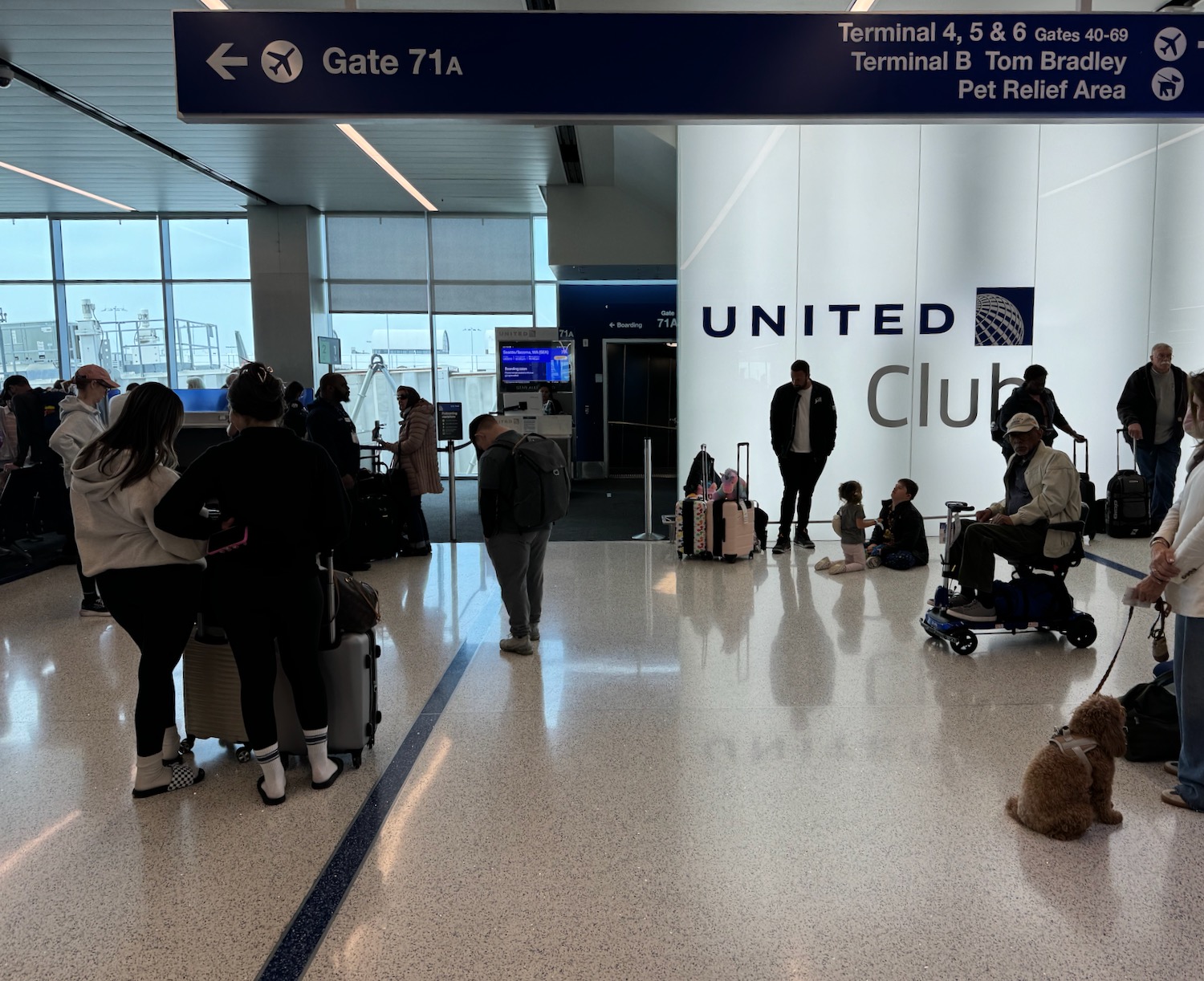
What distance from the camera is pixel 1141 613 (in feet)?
18.9

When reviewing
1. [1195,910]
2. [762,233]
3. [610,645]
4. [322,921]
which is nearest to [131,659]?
[610,645]

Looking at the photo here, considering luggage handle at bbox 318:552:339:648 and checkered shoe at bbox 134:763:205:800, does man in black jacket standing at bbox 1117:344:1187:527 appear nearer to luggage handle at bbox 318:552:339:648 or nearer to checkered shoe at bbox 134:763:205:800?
luggage handle at bbox 318:552:339:648

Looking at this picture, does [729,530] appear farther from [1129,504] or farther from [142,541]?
[142,541]

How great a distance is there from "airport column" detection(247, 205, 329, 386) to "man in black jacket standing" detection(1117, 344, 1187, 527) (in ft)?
37.0

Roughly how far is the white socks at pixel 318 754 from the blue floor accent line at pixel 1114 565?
19.8 feet

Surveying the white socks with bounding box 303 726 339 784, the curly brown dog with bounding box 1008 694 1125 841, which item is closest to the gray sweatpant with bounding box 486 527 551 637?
the white socks with bounding box 303 726 339 784

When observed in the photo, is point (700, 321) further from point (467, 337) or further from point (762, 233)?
point (467, 337)

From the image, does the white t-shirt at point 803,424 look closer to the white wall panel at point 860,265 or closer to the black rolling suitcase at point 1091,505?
the white wall panel at point 860,265

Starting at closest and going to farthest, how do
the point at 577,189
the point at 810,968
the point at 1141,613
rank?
1. the point at 810,968
2. the point at 1141,613
3. the point at 577,189

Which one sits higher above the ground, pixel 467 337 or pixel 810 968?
pixel 467 337

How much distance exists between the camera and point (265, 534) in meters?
3.03

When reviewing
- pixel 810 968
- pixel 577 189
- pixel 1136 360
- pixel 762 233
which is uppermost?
pixel 577 189

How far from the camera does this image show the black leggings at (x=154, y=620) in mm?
3156

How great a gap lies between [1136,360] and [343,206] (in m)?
11.4
